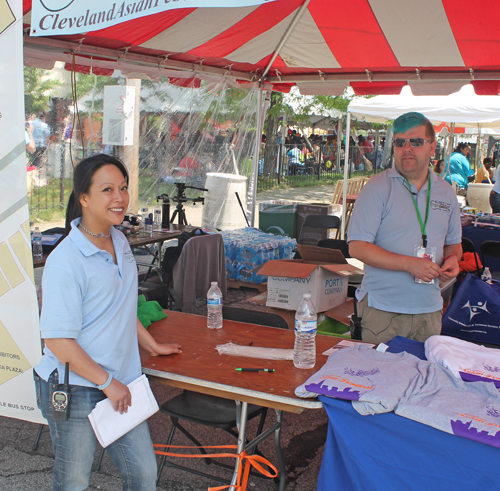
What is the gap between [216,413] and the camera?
8.79 feet

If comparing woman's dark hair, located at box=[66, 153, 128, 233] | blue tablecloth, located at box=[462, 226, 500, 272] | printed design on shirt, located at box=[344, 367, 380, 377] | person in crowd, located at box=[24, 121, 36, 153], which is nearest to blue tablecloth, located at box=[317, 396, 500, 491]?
printed design on shirt, located at box=[344, 367, 380, 377]

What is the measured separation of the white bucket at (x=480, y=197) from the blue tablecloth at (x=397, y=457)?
11.3 meters

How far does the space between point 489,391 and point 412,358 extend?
0.35 m

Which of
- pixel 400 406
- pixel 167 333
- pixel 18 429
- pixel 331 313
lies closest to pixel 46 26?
pixel 167 333

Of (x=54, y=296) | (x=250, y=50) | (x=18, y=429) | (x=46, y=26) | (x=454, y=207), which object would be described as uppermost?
(x=250, y=50)

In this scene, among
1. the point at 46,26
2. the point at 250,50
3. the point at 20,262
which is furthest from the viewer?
the point at 250,50

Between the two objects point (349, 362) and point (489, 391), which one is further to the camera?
point (349, 362)

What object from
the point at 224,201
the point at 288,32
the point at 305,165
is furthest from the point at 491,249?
the point at 305,165

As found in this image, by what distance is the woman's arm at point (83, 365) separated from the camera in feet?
6.11

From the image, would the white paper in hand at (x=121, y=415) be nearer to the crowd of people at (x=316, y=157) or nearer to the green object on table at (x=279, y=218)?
the green object on table at (x=279, y=218)

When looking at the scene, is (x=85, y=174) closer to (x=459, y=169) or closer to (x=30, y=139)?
(x=30, y=139)

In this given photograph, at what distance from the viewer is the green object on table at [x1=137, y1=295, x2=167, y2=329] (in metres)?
2.97

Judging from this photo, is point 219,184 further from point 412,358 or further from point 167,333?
point 412,358

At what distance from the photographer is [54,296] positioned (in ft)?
6.07
